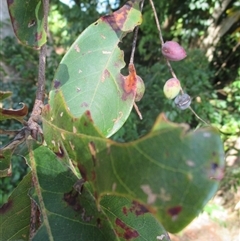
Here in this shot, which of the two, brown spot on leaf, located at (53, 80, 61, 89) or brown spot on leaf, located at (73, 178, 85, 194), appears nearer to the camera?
brown spot on leaf, located at (73, 178, 85, 194)

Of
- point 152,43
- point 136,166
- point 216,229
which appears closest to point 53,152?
point 136,166

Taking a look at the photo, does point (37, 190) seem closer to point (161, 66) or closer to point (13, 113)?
point (13, 113)

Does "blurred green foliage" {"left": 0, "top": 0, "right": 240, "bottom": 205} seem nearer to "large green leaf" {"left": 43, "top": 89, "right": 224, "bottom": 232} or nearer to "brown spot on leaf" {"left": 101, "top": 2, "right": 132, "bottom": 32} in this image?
"brown spot on leaf" {"left": 101, "top": 2, "right": 132, "bottom": 32}

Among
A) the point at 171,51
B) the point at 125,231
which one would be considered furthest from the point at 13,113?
the point at 171,51

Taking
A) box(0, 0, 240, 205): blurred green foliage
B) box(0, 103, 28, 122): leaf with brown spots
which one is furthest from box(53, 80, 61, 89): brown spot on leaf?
box(0, 0, 240, 205): blurred green foliage

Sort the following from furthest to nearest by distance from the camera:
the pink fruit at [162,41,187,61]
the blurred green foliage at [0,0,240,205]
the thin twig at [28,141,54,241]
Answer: the blurred green foliage at [0,0,240,205], the pink fruit at [162,41,187,61], the thin twig at [28,141,54,241]

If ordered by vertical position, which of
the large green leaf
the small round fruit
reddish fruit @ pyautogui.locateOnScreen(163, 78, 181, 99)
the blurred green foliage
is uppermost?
the large green leaf
